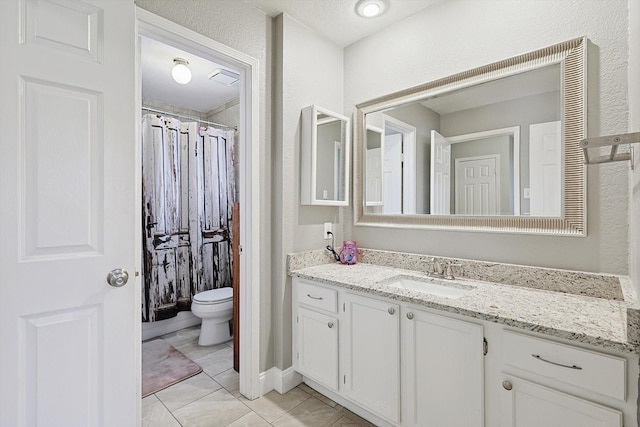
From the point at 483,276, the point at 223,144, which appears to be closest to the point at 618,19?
A: the point at 483,276

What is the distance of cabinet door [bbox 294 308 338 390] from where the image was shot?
1830mm

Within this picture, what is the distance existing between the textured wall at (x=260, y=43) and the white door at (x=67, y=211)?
1.68 feet

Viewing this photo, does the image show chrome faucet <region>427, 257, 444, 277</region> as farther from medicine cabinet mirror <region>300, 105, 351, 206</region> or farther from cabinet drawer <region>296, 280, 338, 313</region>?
medicine cabinet mirror <region>300, 105, 351, 206</region>

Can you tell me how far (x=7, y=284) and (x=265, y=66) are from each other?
174 cm

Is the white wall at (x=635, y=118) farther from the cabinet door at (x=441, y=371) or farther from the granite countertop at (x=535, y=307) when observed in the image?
the cabinet door at (x=441, y=371)

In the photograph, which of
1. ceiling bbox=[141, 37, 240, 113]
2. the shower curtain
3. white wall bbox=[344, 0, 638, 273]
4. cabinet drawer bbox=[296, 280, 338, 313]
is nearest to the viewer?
white wall bbox=[344, 0, 638, 273]

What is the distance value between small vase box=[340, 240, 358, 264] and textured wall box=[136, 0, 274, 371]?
21.4 inches

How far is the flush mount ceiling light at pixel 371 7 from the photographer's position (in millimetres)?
1942

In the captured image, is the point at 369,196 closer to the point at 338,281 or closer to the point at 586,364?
the point at 338,281

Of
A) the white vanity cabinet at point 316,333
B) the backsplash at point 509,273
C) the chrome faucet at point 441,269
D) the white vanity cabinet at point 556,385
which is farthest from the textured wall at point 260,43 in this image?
the white vanity cabinet at point 556,385

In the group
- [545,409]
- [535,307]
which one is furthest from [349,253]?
[545,409]

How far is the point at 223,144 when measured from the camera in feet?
11.4

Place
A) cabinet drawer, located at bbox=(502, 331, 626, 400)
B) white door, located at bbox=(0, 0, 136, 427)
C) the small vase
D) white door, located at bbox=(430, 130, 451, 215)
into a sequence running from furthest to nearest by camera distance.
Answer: the small vase → white door, located at bbox=(430, 130, 451, 215) → white door, located at bbox=(0, 0, 136, 427) → cabinet drawer, located at bbox=(502, 331, 626, 400)

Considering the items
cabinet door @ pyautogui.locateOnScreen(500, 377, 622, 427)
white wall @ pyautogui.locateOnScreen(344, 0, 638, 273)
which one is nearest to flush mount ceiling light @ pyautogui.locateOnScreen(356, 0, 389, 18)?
white wall @ pyautogui.locateOnScreen(344, 0, 638, 273)
